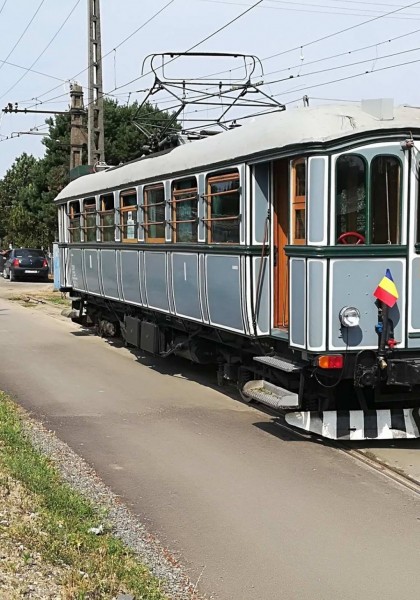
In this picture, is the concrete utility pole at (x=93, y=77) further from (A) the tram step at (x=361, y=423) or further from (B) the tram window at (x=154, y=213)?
(A) the tram step at (x=361, y=423)

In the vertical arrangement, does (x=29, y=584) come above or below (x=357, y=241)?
below

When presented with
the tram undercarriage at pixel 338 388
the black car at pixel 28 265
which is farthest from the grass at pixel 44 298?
the tram undercarriage at pixel 338 388

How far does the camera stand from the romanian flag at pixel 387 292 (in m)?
6.93

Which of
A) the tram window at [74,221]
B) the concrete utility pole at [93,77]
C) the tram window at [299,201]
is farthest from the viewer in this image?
the concrete utility pole at [93,77]

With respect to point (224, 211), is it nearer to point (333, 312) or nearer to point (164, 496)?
point (333, 312)

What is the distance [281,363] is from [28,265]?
29.7 metres

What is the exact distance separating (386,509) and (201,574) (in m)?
1.77

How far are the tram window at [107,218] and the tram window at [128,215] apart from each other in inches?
22.5

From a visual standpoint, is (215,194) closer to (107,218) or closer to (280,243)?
(280,243)

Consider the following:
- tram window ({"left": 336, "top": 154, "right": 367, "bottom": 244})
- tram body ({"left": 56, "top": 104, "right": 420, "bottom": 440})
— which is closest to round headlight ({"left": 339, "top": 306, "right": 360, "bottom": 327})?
tram body ({"left": 56, "top": 104, "right": 420, "bottom": 440})

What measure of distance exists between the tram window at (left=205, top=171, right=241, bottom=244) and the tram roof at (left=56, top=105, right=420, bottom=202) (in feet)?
0.73

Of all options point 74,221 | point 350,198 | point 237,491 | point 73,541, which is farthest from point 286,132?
point 74,221

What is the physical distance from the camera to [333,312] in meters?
6.98

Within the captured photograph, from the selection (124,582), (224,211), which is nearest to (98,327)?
(224,211)
